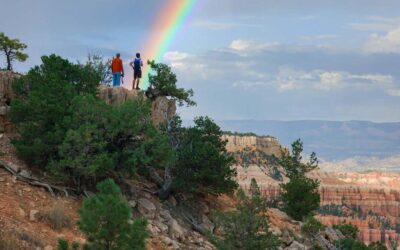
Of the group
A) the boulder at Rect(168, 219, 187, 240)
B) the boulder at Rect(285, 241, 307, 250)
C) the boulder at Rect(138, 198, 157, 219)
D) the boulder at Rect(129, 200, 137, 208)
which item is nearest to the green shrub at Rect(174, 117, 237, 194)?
the boulder at Rect(138, 198, 157, 219)

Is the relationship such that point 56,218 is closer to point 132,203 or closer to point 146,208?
point 132,203

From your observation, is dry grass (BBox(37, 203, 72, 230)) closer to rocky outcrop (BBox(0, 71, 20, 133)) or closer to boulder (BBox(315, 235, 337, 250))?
rocky outcrop (BBox(0, 71, 20, 133))

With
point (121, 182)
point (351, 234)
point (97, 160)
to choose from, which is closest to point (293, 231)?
point (121, 182)

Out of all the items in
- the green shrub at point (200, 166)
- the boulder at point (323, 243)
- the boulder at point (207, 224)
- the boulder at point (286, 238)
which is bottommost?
the boulder at point (323, 243)

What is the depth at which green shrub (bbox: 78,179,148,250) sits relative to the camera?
1755cm

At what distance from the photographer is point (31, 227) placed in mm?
22297

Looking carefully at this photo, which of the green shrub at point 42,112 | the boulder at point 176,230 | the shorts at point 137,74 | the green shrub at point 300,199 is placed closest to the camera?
the green shrub at point 42,112

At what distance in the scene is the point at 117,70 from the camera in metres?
35.1

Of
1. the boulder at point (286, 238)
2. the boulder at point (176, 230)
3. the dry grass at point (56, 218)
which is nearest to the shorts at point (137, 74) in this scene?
the boulder at point (176, 230)

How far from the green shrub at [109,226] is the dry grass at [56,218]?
18.2 ft

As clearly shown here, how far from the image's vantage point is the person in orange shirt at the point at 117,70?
115 feet

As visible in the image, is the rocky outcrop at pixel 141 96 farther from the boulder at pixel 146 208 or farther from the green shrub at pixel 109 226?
the green shrub at pixel 109 226

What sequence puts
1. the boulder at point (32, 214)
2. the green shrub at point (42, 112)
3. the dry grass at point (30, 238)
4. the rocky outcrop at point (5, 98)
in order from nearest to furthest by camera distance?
the dry grass at point (30, 238)
the boulder at point (32, 214)
the green shrub at point (42, 112)
the rocky outcrop at point (5, 98)

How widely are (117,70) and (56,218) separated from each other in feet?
44.7
